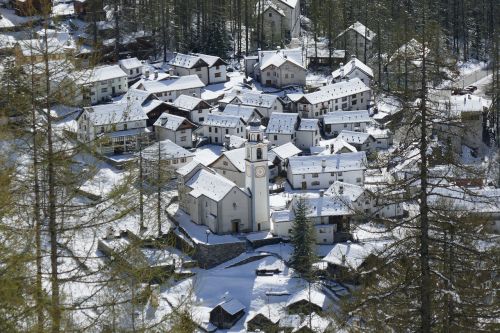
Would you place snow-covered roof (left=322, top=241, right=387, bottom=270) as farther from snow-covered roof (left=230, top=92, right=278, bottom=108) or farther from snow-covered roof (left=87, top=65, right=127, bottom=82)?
snow-covered roof (left=87, top=65, right=127, bottom=82)

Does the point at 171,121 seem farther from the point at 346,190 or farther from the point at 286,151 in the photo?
the point at 346,190

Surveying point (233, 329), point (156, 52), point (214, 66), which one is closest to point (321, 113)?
point (214, 66)

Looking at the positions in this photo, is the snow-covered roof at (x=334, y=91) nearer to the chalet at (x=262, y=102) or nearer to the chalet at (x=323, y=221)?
the chalet at (x=262, y=102)

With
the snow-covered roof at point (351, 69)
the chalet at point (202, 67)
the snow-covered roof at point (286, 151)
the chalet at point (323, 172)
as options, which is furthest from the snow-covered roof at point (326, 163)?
the chalet at point (202, 67)

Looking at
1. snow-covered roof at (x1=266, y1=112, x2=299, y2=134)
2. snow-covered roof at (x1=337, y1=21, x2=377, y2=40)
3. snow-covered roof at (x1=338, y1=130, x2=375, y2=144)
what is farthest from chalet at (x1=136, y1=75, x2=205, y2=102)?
snow-covered roof at (x1=337, y1=21, x2=377, y2=40)

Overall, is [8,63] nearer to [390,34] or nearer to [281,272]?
[281,272]
